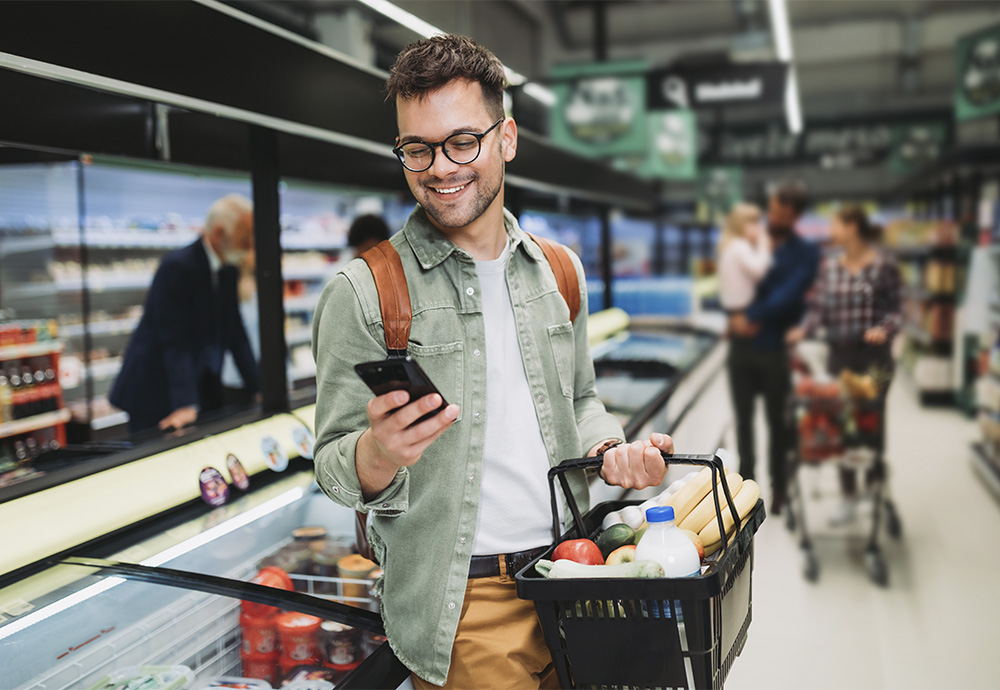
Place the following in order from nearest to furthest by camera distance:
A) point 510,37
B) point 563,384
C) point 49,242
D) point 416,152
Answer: point 416,152
point 563,384
point 510,37
point 49,242

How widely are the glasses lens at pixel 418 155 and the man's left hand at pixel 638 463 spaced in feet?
2.07

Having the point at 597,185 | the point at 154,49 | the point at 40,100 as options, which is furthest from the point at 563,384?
the point at 597,185

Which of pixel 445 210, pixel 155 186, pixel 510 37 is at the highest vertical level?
pixel 510 37

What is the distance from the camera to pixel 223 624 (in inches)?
73.2

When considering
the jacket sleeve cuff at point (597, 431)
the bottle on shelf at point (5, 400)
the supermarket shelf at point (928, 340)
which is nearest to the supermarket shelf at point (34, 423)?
the bottle on shelf at point (5, 400)

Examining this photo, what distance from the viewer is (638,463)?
5.03 ft

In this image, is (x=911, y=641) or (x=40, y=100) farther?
(x=911, y=641)

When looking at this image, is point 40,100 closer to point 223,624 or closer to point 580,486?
point 223,624

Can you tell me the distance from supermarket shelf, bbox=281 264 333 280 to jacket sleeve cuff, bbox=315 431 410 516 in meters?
6.55

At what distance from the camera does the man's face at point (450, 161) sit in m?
1.48

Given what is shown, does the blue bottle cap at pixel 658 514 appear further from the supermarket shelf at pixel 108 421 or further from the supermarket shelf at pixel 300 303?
the supermarket shelf at pixel 300 303

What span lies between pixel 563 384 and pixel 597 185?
200 inches

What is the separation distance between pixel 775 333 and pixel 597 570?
Answer: 4.74 meters

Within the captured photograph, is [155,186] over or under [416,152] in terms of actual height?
over
